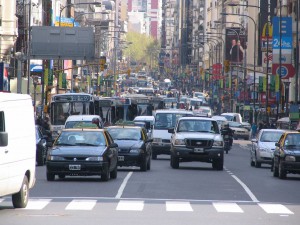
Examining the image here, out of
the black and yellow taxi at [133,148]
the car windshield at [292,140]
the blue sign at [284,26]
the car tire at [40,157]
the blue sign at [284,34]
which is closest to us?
the car windshield at [292,140]

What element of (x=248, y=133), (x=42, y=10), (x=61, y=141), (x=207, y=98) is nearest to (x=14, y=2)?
(x=248, y=133)

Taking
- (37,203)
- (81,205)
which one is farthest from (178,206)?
(37,203)

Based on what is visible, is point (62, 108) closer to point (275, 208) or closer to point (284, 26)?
point (284, 26)

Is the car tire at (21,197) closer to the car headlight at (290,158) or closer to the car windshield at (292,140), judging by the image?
the car headlight at (290,158)

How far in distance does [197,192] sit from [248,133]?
67566 millimetres

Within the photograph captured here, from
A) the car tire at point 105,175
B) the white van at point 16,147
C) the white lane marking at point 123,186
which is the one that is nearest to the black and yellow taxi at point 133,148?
the white lane marking at point 123,186

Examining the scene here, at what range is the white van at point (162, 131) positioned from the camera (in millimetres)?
52125

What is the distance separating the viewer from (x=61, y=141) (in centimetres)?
3322

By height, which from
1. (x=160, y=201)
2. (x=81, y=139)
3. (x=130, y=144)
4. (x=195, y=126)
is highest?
(x=81, y=139)

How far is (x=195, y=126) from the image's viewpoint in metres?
43.5

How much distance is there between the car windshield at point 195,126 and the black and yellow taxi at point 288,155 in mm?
5337

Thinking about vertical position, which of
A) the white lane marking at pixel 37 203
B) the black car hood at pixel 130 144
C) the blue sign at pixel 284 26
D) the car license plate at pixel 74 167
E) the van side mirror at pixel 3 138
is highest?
the blue sign at pixel 284 26

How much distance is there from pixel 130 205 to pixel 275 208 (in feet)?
9.32

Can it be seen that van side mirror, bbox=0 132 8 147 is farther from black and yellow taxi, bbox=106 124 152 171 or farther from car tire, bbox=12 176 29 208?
black and yellow taxi, bbox=106 124 152 171
